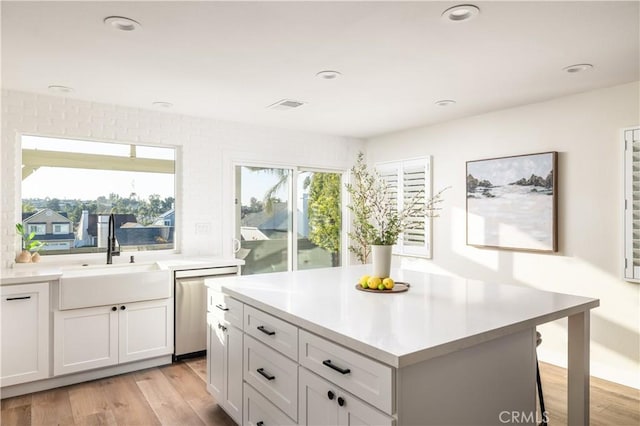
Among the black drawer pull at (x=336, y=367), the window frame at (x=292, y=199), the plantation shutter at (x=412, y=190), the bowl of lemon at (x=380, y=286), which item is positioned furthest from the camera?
the plantation shutter at (x=412, y=190)

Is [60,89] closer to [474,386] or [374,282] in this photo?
[374,282]

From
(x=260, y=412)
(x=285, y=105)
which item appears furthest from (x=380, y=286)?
(x=285, y=105)

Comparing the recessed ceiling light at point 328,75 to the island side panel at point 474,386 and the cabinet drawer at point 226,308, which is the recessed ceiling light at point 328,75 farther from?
the island side panel at point 474,386

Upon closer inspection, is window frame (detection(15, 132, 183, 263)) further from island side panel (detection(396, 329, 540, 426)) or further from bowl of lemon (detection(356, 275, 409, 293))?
island side panel (detection(396, 329, 540, 426))

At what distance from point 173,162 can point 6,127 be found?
4.76 ft

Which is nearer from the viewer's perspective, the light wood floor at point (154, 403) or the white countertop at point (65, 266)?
the light wood floor at point (154, 403)

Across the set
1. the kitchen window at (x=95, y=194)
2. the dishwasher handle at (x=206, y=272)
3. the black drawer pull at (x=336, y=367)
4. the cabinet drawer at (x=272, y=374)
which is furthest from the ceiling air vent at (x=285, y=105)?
the black drawer pull at (x=336, y=367)

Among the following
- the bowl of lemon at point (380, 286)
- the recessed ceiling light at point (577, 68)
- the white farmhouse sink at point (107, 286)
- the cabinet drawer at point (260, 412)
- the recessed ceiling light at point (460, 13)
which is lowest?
the cabinet drawer at point (260, 412)

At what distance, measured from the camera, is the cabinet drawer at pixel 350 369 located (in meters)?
1.38

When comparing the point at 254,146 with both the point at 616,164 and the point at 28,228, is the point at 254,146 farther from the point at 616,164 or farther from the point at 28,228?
the point at 616,164

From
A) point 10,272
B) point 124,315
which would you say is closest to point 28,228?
point 10,272

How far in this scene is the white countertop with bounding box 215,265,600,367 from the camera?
4.83 feet

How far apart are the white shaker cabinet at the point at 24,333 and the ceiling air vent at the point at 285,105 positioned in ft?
7.94

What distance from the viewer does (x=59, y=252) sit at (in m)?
3.82
